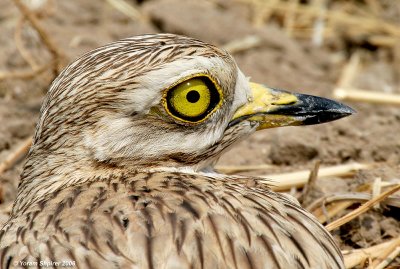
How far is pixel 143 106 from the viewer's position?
3.68 metres

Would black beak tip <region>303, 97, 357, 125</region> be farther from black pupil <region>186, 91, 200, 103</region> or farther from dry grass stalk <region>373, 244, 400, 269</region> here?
dry grass stalk <region>373, 244, 400, 269</region>

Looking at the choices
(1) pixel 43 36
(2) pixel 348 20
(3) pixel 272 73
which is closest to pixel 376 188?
(1) pixel 43 36

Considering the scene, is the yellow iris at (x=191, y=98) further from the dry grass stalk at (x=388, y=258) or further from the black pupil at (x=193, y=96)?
the dry grass stalk at (x=388, y=258)

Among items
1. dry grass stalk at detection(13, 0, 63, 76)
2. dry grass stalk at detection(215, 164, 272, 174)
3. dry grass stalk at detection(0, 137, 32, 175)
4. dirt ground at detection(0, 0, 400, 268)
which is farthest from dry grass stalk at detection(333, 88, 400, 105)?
dry grass stalk at detection(0, 137, 32, 175)

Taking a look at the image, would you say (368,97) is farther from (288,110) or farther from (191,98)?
(191,98)

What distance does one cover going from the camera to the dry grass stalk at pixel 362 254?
407cm

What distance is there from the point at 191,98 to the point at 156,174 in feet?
1.12

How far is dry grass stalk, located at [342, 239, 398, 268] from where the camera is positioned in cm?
407

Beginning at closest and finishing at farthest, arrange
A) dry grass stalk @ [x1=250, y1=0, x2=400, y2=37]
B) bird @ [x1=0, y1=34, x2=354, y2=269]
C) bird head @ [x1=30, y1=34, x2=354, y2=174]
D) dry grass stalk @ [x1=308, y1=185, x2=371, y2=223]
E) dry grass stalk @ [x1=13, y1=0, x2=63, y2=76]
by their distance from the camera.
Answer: bird @ [x1=0, y1=34, x2=354, y2=269] < bird head @ [x1=30, y1=34, x2=354, y2=174] < dry grass stalk @ [x1=308, y1=185, x2=371, y2=223] < dry grass stalk @ [x1=13, y1=0, x2=63, y2=76] < dry grass stalk @ [x1=250, y1=0, x2=400, y2=37]

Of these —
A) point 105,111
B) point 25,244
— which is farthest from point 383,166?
point 25,244

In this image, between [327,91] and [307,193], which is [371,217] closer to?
[307,193]

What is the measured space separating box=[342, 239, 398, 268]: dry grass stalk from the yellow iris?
964 mm

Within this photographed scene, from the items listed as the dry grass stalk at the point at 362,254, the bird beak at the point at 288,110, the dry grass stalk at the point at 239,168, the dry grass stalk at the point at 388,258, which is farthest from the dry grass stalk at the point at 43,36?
the dry grass stalk at the point at 388,258

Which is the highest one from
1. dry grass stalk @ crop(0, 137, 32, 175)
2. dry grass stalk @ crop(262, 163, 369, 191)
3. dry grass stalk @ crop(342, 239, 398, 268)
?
dry grass stalk @ crop(262, 163, 369, 191)
